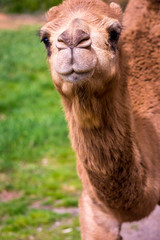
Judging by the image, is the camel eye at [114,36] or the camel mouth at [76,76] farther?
the camel eye at [114,36]

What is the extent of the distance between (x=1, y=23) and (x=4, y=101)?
16.0m

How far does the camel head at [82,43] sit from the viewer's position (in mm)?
2674

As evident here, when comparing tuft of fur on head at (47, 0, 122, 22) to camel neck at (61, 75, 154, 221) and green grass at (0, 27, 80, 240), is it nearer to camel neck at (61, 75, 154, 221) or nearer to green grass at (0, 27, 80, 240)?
camel neck at (61, 75, 154, 221)

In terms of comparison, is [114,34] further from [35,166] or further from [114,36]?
[35,166]

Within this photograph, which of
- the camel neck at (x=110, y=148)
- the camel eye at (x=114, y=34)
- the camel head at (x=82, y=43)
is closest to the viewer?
the camel head at (x=82, y=43)

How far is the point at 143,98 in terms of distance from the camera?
418 cm

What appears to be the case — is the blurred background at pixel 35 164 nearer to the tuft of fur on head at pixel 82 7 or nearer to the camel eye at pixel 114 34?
the tuft of fur on head at pixel 82 7

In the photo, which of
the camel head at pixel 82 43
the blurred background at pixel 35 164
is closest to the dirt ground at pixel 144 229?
the blurred background at pixel 35 164

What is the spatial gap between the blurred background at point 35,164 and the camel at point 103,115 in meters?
0.82

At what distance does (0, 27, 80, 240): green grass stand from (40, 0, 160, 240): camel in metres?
0.84

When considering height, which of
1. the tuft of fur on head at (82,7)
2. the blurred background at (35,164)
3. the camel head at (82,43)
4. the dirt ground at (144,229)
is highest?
the tuft of fur on head at (82,7)

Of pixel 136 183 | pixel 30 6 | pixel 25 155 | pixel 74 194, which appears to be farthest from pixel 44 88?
pixel 30 6

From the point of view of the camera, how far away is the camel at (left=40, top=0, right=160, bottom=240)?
2762 millimetres

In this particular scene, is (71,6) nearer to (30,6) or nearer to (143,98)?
(143,98)
